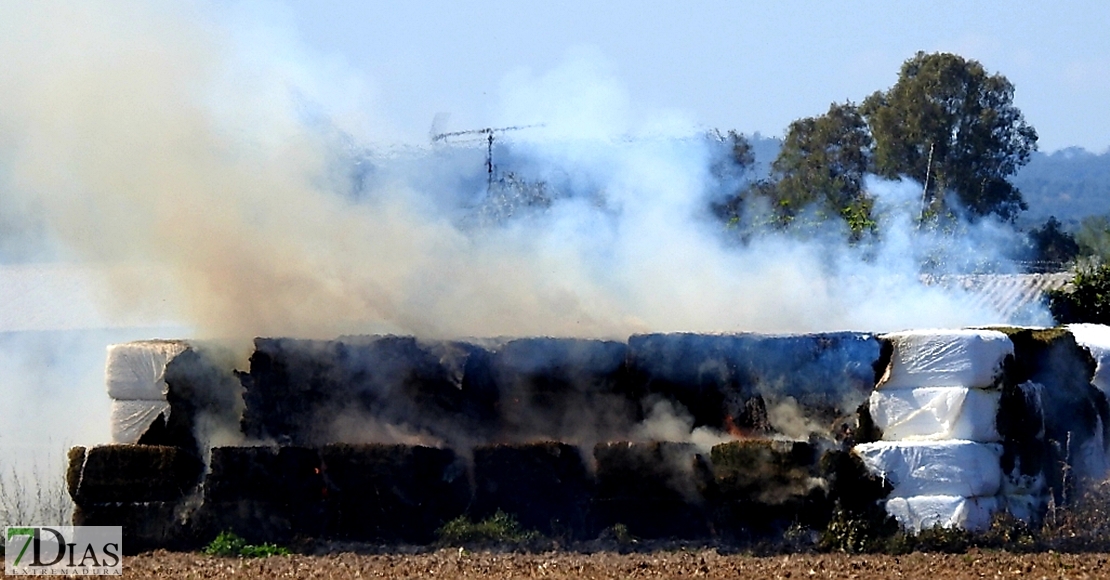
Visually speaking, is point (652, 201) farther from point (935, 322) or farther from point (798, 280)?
point (935, 322)

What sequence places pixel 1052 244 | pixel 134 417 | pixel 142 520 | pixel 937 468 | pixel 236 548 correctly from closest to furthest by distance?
pixel 937 468
pixel 236 548
pixel 142 520
pixel 134 417
pixel 1052 244

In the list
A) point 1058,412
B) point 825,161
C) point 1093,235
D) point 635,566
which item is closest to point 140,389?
point 635,566

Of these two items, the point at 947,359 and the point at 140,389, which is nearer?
the point at 947,359

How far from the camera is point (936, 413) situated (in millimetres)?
11211

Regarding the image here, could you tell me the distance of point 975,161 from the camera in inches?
1641

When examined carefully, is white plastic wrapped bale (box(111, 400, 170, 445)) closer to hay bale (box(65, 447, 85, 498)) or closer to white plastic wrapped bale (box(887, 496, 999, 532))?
hay bale (box(65, 447, 85, 498))

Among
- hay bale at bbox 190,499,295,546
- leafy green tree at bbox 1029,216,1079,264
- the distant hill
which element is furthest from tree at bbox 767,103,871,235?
the distant hill

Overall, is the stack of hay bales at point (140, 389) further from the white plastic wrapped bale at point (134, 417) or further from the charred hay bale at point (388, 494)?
the charred hay bale at point (388, 494)

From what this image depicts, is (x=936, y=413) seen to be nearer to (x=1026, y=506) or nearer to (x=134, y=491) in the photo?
(x=1026, y=506)

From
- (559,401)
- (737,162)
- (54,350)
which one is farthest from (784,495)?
(54,350)

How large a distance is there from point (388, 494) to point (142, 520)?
6.31 feet

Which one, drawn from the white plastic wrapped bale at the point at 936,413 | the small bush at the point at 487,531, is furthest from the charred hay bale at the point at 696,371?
the small bush at the point at 487,531

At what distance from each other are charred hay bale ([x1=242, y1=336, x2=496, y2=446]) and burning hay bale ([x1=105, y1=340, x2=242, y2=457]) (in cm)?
25

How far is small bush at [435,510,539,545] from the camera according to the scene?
11.2 meters
